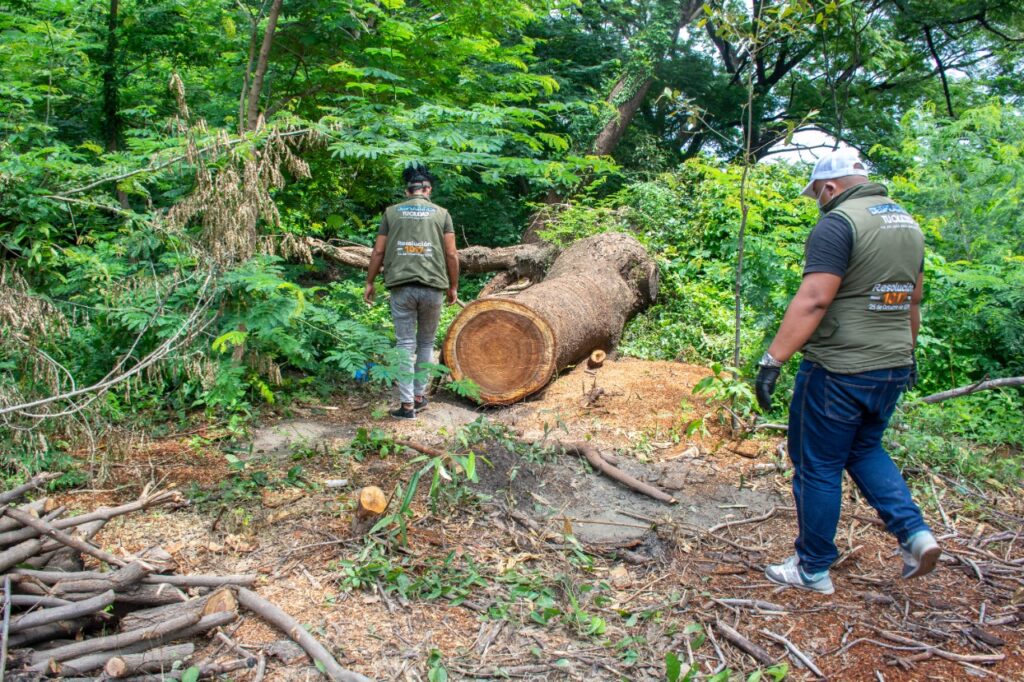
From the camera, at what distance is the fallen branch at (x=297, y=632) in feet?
8.54

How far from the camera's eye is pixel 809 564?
3.31m

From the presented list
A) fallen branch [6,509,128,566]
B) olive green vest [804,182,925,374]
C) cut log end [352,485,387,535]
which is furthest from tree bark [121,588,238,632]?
olive green vest [804,182,925,374]

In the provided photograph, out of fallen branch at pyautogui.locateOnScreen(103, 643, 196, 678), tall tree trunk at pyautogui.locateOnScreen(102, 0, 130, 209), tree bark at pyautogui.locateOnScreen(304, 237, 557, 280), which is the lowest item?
fallen branch at pyautogui.locateOnScreen(103, 643, 196, 678)

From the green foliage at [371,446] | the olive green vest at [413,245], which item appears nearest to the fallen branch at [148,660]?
the green foliage at [371,446]

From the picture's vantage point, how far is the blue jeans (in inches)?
124

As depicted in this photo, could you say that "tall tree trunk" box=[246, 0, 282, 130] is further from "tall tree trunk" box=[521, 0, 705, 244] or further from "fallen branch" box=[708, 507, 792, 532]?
"tall tree trunk" box=[521, 0, 705, 244]

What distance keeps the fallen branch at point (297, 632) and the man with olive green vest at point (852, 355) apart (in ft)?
7.11

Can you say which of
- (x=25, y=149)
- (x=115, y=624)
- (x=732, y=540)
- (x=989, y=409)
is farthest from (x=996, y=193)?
(x=25, y=149)

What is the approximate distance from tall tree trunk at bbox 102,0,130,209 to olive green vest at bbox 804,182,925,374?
22.3 ft

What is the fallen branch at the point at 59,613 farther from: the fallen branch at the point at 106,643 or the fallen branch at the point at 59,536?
the fallen branch at the point at 59,536

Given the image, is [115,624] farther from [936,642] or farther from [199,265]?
[936,642]

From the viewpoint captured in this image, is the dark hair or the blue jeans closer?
the blue jeans

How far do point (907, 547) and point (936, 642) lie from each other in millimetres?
399

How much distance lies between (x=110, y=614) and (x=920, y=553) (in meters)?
3.45
